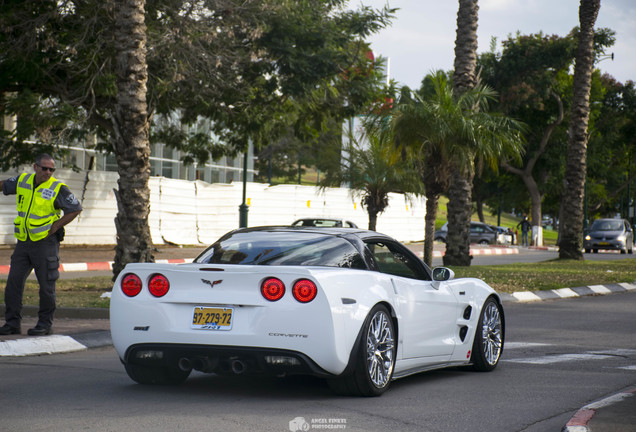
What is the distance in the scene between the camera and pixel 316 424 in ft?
19.2

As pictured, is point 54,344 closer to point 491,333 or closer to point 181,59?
point 491,333

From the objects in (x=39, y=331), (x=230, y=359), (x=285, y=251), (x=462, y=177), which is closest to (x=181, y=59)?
(x=462, y=177)

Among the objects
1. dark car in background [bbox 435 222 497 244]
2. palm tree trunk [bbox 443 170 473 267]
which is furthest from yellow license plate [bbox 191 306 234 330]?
dark car in background [bbox 435 222 497 244]

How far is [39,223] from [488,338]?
4.58 metres

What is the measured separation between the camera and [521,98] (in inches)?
2013

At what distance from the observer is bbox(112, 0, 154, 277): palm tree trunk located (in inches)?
576

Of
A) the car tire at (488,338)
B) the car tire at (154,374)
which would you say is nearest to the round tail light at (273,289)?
the car tire at (154,374)

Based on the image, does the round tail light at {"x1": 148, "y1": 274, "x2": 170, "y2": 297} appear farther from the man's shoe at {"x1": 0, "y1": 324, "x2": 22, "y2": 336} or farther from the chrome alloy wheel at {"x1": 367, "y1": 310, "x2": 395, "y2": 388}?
the man's shoe at {"x1": 0, "y1": 324, "x2": 22, "y2": 336}

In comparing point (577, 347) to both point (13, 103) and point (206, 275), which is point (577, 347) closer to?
point (206, 275)

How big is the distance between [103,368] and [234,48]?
1762 centimetres

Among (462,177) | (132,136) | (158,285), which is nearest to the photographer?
(158,285)

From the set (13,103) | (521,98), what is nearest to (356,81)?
(13,103)

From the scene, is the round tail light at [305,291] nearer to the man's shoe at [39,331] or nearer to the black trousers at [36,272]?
the black trousers at [36,272]

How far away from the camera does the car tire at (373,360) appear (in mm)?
6723
